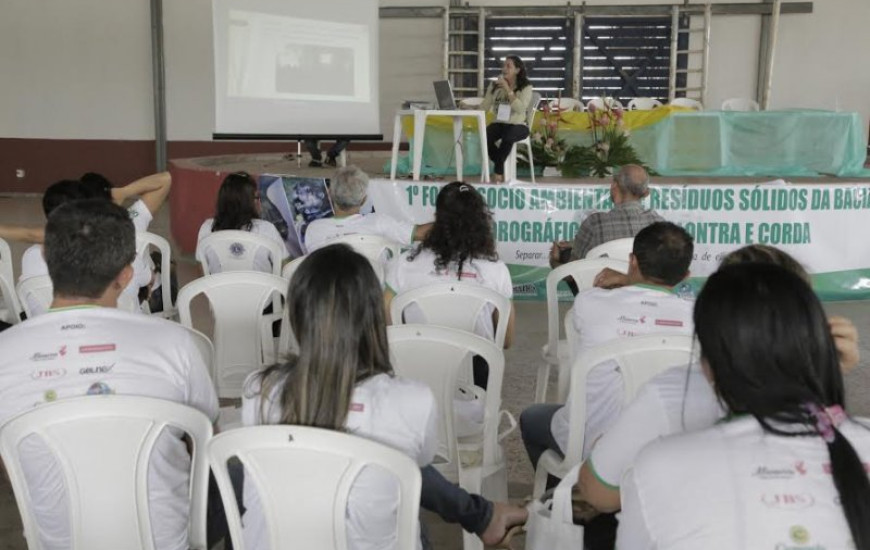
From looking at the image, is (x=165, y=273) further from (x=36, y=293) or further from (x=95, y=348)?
(x=95, y=348)

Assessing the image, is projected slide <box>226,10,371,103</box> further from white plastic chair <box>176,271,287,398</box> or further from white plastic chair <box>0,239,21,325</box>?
white plastic chair <box>176,271,287,398</box>

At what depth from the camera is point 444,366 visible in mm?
2350

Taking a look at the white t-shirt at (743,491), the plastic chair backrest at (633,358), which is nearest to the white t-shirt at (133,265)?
the plastic chair backrest at (633,358)

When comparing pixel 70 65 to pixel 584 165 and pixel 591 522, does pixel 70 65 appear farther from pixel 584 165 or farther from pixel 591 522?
pixel 591 522

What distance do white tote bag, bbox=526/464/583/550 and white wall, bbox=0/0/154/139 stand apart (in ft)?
38.1

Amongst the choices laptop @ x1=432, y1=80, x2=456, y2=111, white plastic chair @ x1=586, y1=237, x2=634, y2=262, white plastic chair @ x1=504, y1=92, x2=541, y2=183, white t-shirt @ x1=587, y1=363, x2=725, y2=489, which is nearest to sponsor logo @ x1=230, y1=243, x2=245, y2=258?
white plastic chair @ x1=586, y1=237, x2=634, y2=262

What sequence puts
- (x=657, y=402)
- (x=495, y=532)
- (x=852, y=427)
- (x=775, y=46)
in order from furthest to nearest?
1. (x=775, y=46)
2. (x=495, y=532)
3. (x=657, y=402)
4. (x=852, y=427)

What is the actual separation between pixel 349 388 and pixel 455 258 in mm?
1630

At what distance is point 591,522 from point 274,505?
69 cm

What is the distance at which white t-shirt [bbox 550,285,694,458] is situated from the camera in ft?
7.64

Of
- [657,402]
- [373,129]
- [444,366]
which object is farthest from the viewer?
[373,129]

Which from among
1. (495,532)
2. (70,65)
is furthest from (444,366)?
(70,65)

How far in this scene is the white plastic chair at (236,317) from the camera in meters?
3.18

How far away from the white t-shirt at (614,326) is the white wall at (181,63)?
9.79 metres
